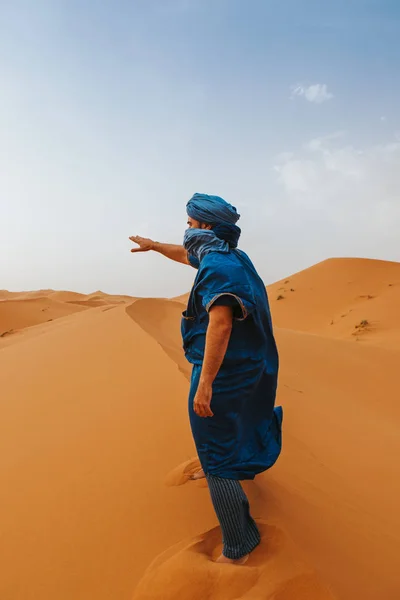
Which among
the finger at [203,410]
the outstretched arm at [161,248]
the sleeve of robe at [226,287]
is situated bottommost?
the finger at [203,410]

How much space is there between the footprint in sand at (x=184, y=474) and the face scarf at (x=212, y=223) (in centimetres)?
112

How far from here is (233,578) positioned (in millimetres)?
1462

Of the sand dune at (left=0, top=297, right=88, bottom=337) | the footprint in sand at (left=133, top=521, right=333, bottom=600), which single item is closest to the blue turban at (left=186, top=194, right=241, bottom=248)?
the footprint in sand at (left=133, top=521, right=333, bottom=600)

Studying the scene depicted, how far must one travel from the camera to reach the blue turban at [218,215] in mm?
1823

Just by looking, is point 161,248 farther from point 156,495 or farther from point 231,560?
point 231,560

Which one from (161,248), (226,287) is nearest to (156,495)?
(226,287)

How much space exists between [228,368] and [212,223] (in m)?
0.62

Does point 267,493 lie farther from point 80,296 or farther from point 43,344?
point 80,296

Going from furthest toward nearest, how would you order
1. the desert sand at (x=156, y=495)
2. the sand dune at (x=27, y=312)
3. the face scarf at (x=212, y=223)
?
the sand dune at (x=27, y=312)
the face scarf at (x=212, y=223)
the desert sand at (x=156, y=495)

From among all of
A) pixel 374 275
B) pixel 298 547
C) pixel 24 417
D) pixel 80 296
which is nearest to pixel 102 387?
pixel 24 417

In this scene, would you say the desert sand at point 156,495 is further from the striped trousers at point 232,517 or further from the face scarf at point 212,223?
the face scarf at point 212,223


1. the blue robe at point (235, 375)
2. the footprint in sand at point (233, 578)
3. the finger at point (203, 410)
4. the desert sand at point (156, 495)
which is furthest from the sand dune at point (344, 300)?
the finger at point (203, 410)

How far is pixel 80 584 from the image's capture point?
1572 millimetres

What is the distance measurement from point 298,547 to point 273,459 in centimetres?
33
